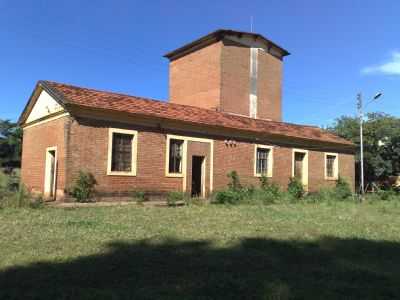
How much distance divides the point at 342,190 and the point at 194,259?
20.8 metres

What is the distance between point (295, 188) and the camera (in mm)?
23109

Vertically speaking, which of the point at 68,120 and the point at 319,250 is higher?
the point at 68,120

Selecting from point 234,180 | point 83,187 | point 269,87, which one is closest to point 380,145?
point 269,87

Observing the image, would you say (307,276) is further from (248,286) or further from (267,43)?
→ (267,43)

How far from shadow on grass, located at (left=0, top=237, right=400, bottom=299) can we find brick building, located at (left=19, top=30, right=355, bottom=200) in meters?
9.95

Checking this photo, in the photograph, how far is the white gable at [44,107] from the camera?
1790cm

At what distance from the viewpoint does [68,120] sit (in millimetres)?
16312

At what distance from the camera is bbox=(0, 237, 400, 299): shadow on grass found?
183 inches

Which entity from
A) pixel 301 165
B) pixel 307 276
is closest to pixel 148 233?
pixel 307 276

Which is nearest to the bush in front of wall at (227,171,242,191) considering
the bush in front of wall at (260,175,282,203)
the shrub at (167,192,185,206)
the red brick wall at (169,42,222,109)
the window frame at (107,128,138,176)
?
the bush in front of wall at (260,175,282,203)

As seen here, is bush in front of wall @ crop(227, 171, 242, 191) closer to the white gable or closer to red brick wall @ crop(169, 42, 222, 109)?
red brick wall @ crop(169, 42, 222, 109)

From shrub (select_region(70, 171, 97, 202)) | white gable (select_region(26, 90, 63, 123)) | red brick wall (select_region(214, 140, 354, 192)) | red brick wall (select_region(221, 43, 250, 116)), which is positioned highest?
red brick wall (select_region(221, 43, 250, 116))

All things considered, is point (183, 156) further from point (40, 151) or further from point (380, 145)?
point (380, 145)

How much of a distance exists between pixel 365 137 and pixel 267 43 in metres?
12.8
